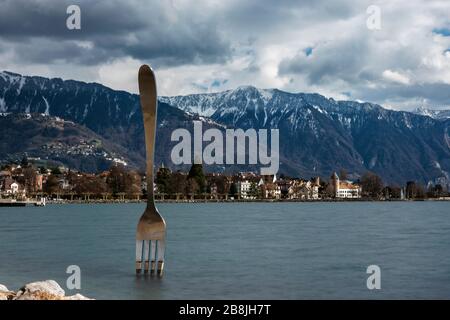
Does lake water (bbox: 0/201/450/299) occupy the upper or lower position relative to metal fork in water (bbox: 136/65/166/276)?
lower

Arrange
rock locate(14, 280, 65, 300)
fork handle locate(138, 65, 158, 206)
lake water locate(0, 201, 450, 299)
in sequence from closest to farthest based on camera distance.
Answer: rock locate(14, 280, 65, 300)
fork handle locate(138, 65, 158, 206)
lake water locate(0, 201, 450, 299)

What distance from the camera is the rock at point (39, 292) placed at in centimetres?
1381

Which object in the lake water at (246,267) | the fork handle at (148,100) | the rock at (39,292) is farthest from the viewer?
the lake water at (246,267)

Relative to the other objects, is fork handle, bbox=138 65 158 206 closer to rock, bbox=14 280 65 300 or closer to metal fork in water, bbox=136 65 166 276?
metal fork in water, bbox=136 65 166 276

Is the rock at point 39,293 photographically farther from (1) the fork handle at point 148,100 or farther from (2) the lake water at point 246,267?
(2) the lake water at point 246,267

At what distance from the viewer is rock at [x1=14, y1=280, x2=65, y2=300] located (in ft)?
45.3

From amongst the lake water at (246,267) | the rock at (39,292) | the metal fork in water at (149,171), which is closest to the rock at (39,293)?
the rock at (39,292)

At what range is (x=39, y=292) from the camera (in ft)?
47.1

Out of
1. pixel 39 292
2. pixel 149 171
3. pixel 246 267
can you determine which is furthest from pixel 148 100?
pixel 246 267

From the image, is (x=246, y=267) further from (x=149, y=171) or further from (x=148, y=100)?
(x=148, y=100)

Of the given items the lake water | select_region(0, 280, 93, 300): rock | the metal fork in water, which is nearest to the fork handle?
the metal fork in water
